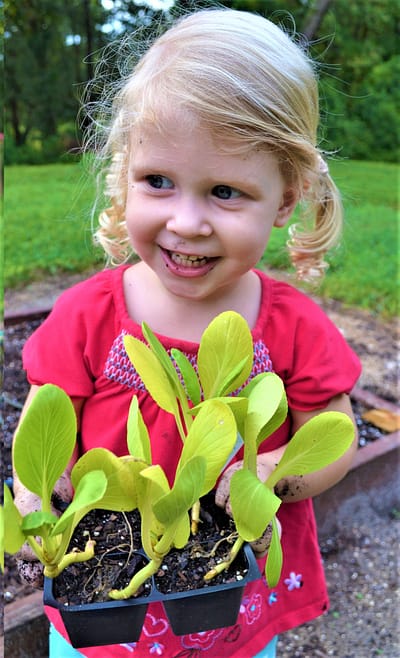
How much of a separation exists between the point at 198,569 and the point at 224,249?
1.11 feet

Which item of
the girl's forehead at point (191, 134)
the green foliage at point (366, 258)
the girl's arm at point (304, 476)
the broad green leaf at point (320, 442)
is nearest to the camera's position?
the broad green leaf at point (320, 442)

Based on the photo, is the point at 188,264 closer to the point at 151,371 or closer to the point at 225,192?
the point at 225,192

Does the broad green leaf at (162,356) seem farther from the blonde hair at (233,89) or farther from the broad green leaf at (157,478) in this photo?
the blonde hair at (233,89)

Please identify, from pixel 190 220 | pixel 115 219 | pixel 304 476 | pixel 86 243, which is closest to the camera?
pixel 190 220

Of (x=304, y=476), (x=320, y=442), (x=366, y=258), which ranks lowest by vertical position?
(x=366, y=258)

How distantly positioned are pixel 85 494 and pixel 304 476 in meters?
0.44

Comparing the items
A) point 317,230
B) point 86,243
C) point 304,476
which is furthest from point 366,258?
point 304,476

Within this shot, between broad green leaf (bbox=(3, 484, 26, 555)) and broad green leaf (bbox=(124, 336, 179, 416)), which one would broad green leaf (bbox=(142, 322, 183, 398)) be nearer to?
broad green leaf (bbox=(124, 336, 179, 416))

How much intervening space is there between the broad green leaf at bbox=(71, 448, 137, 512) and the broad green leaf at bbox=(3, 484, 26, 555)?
0.17 feet

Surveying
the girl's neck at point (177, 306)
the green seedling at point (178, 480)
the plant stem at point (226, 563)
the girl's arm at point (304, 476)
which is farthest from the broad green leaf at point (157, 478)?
the girl's neck at point (177, 306)

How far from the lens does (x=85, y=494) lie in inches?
17.8

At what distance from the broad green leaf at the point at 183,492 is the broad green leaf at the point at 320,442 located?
0.39 ft

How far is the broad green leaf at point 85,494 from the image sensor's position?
446 millimetres

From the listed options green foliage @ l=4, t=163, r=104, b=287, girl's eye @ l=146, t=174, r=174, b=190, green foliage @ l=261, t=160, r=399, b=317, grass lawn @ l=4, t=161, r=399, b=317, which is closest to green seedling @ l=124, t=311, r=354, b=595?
girl's eye @ l=146, t=174, r=174, b=190
